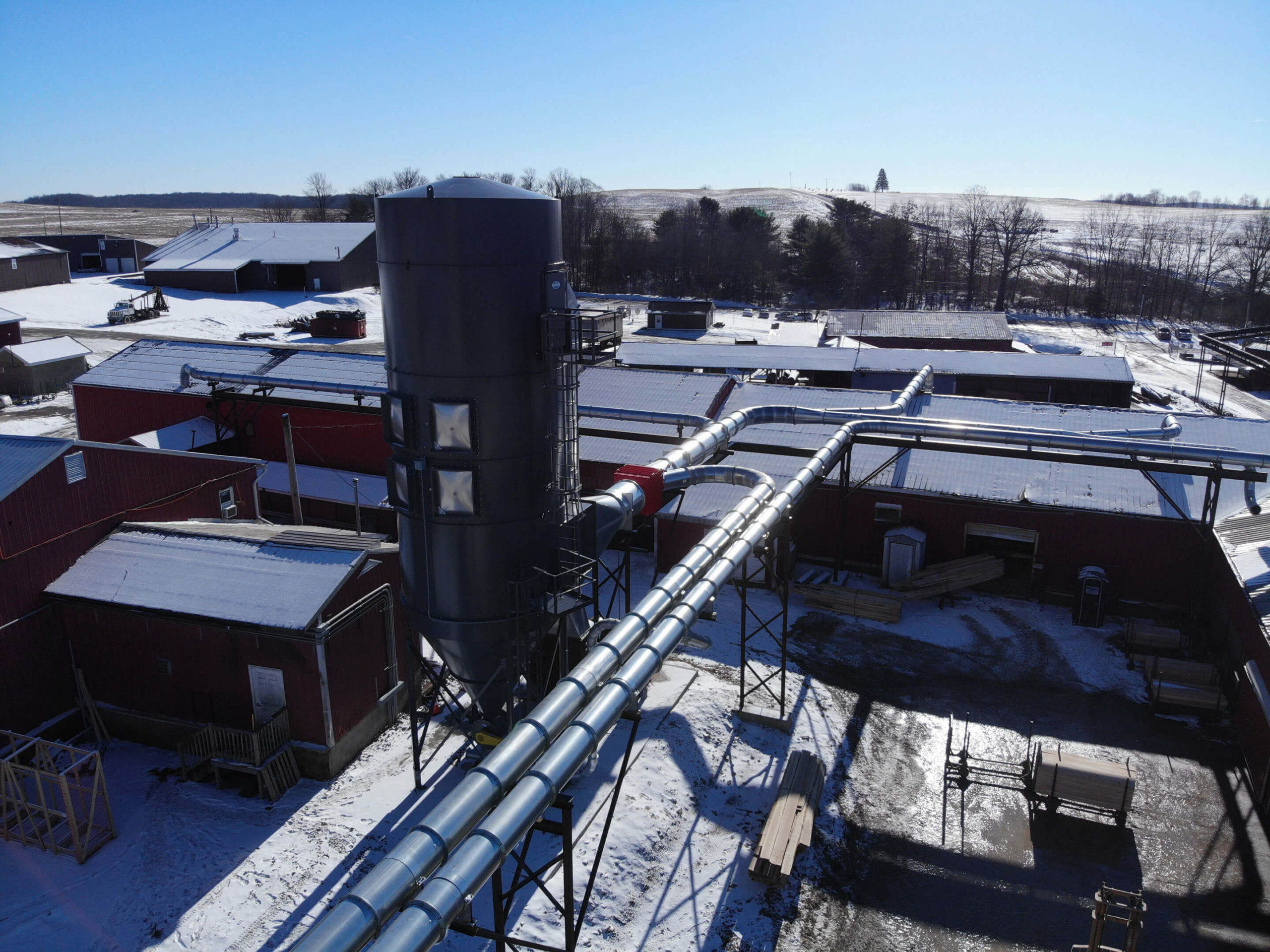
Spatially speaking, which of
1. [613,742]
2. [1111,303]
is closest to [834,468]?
[613,742]

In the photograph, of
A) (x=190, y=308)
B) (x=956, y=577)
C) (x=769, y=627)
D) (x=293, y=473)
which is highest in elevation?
(x=190, y=308)

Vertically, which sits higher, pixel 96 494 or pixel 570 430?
pixel 570 430

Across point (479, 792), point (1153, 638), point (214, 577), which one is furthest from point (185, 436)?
point (1153, 638)

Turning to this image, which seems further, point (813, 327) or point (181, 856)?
point (813, 327)

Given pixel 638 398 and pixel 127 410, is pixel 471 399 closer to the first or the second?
pixel 638 398

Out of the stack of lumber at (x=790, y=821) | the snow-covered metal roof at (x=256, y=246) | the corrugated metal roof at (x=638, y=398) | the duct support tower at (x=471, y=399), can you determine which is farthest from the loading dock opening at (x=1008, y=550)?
the snow-covered metal roof at (x=256, y=246)

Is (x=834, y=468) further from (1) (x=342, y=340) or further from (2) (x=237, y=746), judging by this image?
(1) (x=342, y=340)
